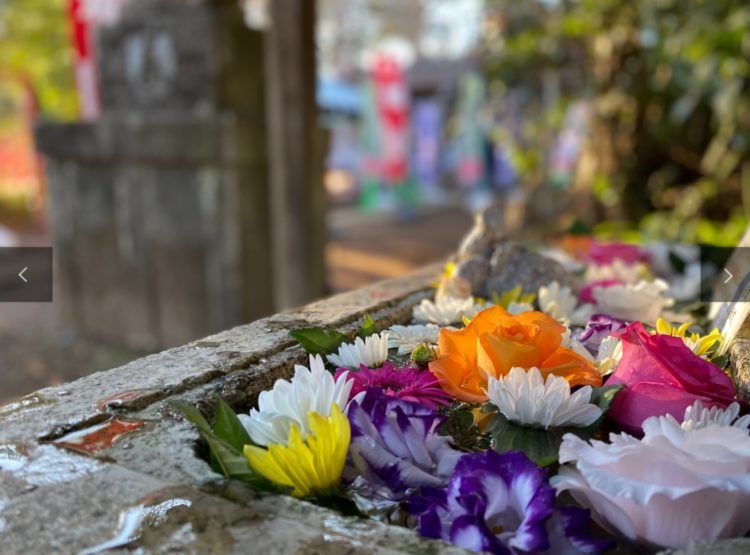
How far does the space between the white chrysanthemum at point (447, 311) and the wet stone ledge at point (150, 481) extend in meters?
0.37

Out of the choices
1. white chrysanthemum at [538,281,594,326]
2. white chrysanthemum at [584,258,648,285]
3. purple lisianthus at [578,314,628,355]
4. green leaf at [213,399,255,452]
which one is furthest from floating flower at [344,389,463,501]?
white chrysanthemum at [584,258,648,285]

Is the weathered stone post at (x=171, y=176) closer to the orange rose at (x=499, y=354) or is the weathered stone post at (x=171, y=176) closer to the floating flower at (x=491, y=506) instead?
the orange rose at (x=499, y=354)

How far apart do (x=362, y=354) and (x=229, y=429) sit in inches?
11.8

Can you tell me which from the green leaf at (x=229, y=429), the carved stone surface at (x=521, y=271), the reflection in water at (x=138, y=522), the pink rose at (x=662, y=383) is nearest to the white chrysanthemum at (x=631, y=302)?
the carved stone surface at (x=521, y=271)

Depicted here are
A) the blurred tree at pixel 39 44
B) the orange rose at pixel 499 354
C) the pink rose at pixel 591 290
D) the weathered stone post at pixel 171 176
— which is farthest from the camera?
the blurred tree at pixel 39 44

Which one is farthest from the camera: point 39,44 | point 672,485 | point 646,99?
point 39,44

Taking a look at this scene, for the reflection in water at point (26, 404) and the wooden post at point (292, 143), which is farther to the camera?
the wooden post at point (292, 143)

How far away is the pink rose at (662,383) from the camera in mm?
1009

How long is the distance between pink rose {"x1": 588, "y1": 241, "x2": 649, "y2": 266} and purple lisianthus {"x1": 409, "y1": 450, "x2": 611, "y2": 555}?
1.58 meters

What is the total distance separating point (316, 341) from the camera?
4.15ft

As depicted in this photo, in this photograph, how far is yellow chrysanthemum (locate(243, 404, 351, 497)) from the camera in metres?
0.86

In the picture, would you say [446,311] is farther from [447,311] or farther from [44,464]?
[44,464]

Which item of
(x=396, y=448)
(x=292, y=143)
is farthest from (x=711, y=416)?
(x=292, y=143)

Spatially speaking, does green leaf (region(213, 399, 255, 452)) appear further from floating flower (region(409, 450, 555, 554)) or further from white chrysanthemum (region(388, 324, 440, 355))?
white chrysanthemum (region(388, 324, 440, 355))
